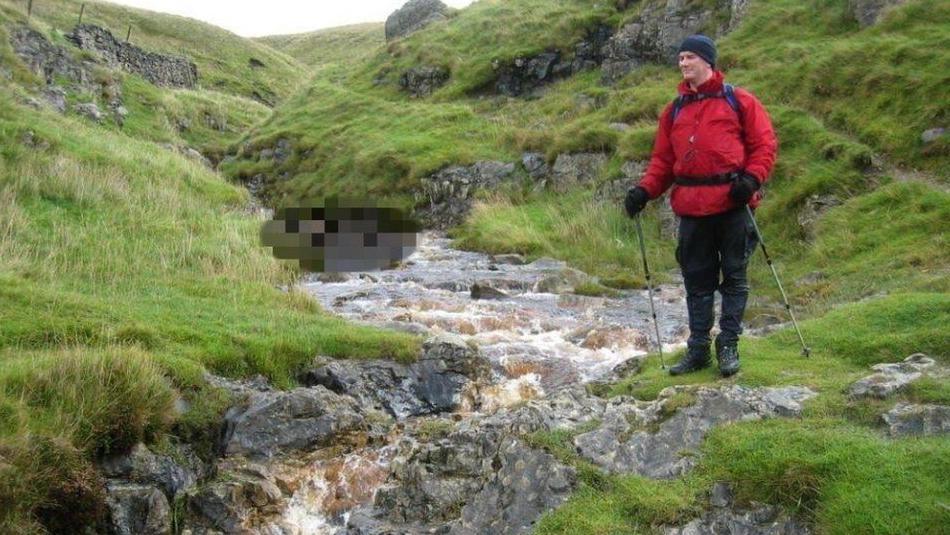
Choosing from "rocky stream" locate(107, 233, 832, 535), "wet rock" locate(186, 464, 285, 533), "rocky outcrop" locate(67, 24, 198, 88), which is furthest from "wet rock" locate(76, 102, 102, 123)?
"wet rock" locate(186, 464, 285, 533)

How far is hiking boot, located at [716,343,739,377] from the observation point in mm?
7871

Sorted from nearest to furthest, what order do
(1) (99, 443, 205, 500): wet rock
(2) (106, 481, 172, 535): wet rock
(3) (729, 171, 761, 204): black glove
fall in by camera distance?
(2) (106, 481, 172, 535): wet rock → (1) (99, 443, 205, 500): wet rock → (3) (729, 171, 761, 204): black glove

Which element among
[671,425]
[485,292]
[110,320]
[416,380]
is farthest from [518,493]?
[485,292]

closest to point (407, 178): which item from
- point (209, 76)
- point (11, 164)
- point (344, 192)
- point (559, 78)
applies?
point (344, 192)

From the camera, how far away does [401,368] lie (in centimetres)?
1065

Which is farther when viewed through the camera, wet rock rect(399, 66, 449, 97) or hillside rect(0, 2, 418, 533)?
wet rock rect(399, 66, 449, 97)

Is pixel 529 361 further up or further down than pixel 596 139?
further down

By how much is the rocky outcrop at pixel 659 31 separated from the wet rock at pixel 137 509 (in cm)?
3204

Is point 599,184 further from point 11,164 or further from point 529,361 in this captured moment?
point 11,164

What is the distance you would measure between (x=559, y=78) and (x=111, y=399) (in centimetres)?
3676

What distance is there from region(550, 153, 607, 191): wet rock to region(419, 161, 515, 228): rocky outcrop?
2.15 m

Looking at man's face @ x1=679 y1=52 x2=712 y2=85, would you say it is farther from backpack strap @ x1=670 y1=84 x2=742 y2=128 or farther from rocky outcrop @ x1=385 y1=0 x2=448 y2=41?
rocky outcrop @ x1=385 y1=0 x2=448 y2=41

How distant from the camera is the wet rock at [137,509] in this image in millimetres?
6676

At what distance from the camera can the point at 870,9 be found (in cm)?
2689
